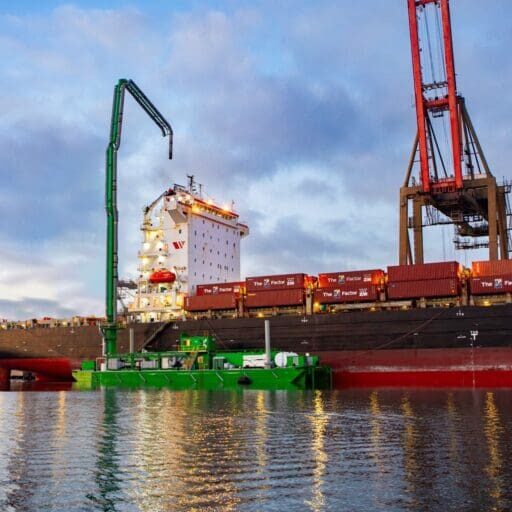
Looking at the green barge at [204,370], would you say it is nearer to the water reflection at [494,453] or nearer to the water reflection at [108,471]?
the water reflection at [494,453]

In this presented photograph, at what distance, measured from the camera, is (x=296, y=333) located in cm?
4269

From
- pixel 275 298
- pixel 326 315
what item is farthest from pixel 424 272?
pixel 275 298

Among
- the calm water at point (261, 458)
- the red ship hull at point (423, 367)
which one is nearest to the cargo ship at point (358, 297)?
the red ship hull at point (423, 367)

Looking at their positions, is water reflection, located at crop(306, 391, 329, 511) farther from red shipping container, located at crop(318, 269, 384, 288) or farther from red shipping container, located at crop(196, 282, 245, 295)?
Answer: red shipping container, located at crop(196, 282, 245, 295)

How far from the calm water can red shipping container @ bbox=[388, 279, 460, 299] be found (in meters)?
13.8

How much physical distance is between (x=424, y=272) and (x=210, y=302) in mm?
15680

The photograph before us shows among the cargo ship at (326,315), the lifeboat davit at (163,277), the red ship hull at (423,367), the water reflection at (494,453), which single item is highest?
the lifeboat davit at (163,277)

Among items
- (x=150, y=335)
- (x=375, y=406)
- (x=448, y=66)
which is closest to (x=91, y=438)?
(x=375, y=406)

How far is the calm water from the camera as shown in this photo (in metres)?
11.1

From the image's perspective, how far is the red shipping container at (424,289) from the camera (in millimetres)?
38750

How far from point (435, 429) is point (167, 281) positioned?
3484 cm

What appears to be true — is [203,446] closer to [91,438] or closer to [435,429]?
[91,438]

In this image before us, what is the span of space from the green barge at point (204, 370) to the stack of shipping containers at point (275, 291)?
366 centimetres

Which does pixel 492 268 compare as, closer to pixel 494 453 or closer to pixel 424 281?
pixel 424 281
